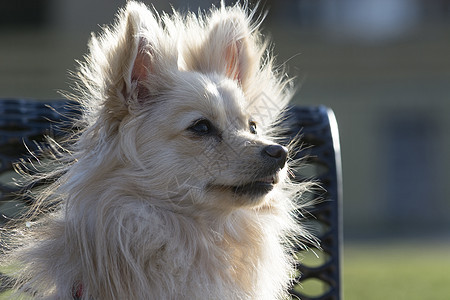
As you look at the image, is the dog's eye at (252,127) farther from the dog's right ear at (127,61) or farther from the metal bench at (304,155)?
the dog's right ear at (127,61)

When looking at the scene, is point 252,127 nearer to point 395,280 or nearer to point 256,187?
point 256,187

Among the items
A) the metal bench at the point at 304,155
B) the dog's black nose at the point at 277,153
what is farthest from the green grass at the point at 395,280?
the dog's black nose at the point at 277,153

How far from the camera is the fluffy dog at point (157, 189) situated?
2.93 m

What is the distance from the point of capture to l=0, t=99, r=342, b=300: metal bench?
3449 mm

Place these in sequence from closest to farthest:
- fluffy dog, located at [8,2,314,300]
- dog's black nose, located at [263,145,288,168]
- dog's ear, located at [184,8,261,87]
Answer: fluffy dog, located at [8,2,314,300] → dog's black nose, located at [263,145,288,168] → dog's ear, located at [184,8,261,87]

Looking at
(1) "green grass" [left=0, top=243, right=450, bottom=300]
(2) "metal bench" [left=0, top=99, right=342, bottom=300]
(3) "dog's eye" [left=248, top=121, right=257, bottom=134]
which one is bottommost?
(1) "green grass" [left=0, top=243, right=450, bottom=300]

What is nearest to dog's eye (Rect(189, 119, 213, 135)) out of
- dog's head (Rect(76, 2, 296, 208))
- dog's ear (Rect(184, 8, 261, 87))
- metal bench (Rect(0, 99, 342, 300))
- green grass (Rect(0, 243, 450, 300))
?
dog's head (Rect(76, 2, 296, 208))

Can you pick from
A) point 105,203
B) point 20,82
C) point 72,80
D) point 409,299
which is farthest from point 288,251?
point 20,82

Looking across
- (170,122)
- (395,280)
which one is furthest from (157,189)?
(395,280)

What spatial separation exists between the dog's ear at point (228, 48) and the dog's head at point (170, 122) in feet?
0.39

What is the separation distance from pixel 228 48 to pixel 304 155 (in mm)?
651

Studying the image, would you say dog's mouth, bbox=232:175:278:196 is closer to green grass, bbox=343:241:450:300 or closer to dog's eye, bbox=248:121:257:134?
dog's eye, bbox=248:121:257:134

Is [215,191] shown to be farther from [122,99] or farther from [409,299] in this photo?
[409,299]

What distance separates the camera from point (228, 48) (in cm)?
351
